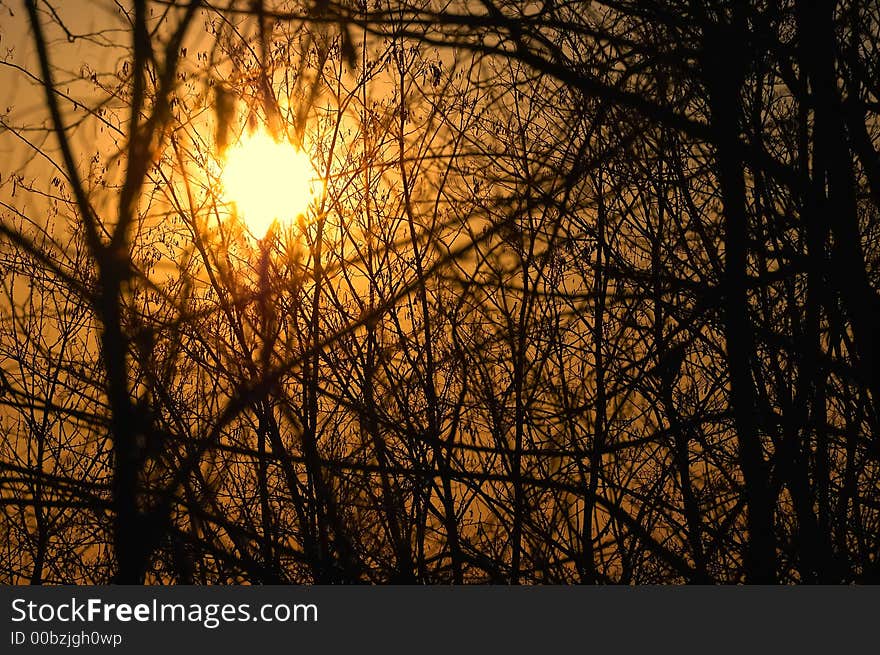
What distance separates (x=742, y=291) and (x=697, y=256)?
0.76 ft

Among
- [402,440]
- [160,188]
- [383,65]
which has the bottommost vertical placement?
[402,440]

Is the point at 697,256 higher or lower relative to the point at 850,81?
lower

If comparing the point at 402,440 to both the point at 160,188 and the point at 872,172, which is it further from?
the point at 872,172

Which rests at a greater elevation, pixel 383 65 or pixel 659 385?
pixel 383 65

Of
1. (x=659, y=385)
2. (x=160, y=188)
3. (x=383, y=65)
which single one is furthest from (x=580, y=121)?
(x=160, y=188)

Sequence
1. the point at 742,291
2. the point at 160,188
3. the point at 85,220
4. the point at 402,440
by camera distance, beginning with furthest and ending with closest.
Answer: the point at 85,220
the point at 160,188
the point at 402,440
the point at 742,291

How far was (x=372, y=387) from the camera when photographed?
2.95m

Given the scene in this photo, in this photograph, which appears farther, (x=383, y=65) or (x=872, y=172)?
(x=383, y=65)

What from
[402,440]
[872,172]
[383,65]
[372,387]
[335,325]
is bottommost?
[402,440]

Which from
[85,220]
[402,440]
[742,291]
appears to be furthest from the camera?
[85,220]

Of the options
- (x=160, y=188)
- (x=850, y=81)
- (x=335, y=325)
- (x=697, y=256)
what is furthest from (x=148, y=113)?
(x=850, y=81)

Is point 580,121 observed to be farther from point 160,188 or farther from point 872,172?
point 160,188

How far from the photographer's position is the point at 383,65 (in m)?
3.11

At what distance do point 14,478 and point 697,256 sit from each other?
297 cm
